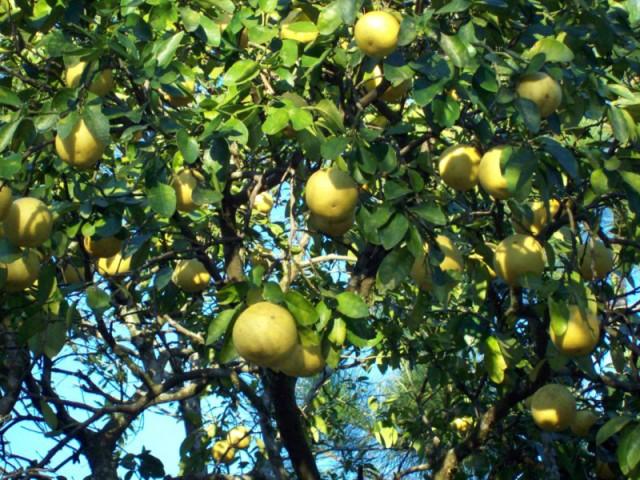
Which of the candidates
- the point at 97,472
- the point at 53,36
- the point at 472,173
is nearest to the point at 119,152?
the point at 97,472

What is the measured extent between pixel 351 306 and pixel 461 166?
700 mm

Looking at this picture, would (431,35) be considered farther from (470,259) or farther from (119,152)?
(119,152)

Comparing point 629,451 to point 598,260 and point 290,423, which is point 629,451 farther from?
point 290,423

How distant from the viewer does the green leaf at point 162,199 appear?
10.9 ft

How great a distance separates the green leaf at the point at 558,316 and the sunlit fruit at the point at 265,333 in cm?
95

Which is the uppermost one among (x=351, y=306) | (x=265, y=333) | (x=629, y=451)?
(x=351, y=306)

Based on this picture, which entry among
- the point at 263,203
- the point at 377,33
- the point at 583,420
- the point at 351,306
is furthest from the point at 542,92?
the point at 263,203

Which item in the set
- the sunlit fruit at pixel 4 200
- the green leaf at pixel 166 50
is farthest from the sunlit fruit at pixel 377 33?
the sunlit fruit at pixel 4 200

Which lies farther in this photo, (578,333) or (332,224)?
(578,333)

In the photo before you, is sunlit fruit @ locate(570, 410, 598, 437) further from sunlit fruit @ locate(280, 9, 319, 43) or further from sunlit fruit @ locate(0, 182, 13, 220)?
sunlit fruit @ locate(0, 182, 13, 220)

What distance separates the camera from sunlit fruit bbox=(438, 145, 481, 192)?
3.44 m

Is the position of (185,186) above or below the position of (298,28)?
below

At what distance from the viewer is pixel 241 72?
3.31 metres

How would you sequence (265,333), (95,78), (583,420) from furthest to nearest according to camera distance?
(583,420) → (95,78) → (265,333)
